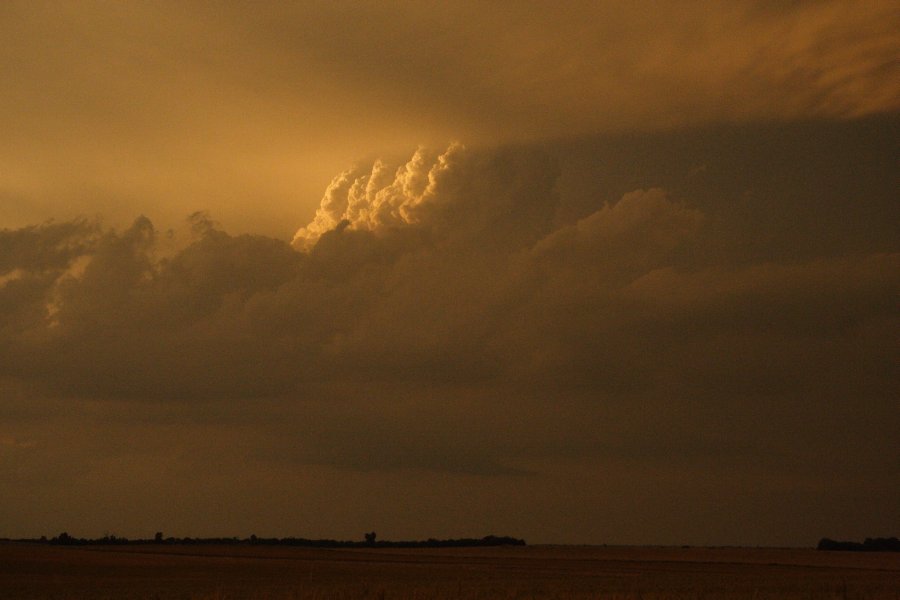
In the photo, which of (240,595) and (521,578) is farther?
(521,578)

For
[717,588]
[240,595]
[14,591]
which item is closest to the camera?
[240,595]

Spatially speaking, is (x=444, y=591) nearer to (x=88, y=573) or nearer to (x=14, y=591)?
(x=14, y=591)

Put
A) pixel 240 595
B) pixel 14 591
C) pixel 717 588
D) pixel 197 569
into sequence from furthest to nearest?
pixel 197 569, pixel 717 588, pixel 14 591, pixel 240 595

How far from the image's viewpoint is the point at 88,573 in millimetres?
76562

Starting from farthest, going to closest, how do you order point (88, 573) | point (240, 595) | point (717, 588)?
point (88, 573), point (717, 588), point (240, 595)

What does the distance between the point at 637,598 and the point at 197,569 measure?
156 feet

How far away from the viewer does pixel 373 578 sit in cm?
7112

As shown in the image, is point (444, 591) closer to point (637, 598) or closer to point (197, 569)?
point (637, 598)

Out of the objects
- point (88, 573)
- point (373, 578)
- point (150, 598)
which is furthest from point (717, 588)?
point (88, 573)

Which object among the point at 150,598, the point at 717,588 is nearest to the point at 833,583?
the point at 717,588

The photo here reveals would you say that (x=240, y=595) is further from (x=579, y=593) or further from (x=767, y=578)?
(x=767, y=578)

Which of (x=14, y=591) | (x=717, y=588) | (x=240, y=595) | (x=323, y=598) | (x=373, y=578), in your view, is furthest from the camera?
(x=373, y=578)

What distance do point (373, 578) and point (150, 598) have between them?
2387 centimetres

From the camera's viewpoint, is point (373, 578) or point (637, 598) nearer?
point (637, 598)
